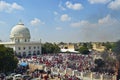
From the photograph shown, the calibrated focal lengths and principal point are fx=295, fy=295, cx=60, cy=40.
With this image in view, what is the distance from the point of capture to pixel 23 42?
214 feet

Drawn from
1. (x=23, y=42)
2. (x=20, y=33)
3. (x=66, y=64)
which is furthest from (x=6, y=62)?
(x=20, y=33)

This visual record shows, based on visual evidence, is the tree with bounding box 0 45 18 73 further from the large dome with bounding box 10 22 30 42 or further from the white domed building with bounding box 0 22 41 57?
the large dome with bounding box 10 22 30 42

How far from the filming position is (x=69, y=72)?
28.3 m

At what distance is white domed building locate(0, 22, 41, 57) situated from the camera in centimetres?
6471

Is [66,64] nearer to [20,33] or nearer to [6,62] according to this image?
[6,62]

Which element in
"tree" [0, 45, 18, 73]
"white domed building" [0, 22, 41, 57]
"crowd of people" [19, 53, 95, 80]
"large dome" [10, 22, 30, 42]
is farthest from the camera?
"large dome" [10, 22, 30, 42]

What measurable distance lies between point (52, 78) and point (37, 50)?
43.4 meters

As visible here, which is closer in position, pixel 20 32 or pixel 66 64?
pixel 66 64

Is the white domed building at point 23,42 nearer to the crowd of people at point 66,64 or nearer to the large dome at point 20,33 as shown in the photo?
the large dome at point 20,33

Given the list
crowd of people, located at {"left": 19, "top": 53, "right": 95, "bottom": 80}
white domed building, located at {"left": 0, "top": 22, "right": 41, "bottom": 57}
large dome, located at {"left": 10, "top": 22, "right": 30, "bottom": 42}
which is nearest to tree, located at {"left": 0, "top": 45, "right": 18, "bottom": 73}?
crowd of people, located at {"left": 19, "top": 53, "right": 95, "bottom": 80}

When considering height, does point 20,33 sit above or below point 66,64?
above

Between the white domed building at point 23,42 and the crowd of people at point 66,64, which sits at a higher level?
the white domed building at point 23,42

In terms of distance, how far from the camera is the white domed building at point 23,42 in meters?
64.7

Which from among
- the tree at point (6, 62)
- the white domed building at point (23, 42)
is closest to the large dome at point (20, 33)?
the white domed building at point (23, 42)
